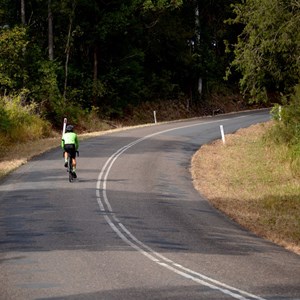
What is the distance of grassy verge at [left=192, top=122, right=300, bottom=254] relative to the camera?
1631 centimetres

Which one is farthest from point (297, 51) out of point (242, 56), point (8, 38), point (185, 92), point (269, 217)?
point (185, 92)

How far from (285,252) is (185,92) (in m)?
44.6

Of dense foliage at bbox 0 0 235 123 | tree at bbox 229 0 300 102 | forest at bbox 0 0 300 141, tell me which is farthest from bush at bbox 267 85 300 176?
dense foliage at bbox 0 0 235 123

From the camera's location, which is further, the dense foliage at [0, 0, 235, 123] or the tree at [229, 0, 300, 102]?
the dense foliage at [0, 0, 235, 123]

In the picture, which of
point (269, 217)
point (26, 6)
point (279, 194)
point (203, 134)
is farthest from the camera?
point (26, 6)

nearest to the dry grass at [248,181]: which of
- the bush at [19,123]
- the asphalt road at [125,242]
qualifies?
the asphalt road at [125,242]

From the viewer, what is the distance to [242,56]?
30.3 m

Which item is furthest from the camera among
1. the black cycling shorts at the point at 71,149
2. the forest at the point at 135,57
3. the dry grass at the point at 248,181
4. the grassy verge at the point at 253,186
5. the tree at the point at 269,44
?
the forest at the point at 135,57

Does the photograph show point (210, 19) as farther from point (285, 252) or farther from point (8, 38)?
point (285, 252)

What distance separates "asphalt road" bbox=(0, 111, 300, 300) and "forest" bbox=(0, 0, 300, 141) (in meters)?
7.44

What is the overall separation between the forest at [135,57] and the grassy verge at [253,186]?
3.01 metres

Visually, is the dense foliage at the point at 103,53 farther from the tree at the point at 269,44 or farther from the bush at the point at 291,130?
the bush at the point at 291,130

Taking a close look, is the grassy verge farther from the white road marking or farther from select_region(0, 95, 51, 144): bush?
select_region(0, 95, 51, 144): bush

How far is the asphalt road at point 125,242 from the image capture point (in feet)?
30.6
